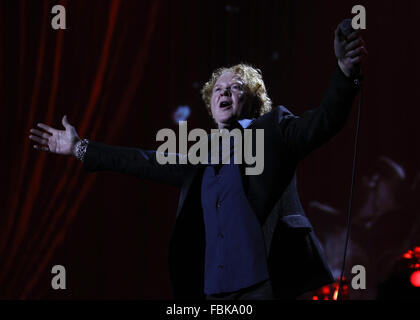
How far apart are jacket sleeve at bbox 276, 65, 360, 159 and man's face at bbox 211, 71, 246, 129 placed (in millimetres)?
459

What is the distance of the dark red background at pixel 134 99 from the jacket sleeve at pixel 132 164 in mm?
1531

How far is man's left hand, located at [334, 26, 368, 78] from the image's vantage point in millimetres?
1184

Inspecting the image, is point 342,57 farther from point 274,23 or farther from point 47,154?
point 274,23

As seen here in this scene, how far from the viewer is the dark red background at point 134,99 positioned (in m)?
3.12

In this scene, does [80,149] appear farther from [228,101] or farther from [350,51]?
[350,51]

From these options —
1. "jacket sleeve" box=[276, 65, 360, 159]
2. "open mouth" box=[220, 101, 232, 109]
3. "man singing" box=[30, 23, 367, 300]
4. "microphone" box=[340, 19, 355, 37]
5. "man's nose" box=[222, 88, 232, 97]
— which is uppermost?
"microphone" box=[340, 19, 355, 37]

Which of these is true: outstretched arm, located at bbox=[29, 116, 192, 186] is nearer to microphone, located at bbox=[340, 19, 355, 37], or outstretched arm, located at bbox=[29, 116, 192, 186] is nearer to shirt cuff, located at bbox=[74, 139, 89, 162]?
shirt cuff, located at bbox=[74, 139, 89, 162]

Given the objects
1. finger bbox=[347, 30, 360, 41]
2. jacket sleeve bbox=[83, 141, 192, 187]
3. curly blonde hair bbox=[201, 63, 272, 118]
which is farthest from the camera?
curly blonde hair bbox=[201, 63, 272, 118]

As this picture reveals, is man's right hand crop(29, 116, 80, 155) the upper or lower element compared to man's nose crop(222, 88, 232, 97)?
lower

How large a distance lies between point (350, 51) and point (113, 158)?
0.90m

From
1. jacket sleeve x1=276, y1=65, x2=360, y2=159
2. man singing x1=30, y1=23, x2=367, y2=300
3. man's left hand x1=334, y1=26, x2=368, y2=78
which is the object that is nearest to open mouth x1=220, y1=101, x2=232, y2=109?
man singing x1=30, y1=23, x2=367, y2=300

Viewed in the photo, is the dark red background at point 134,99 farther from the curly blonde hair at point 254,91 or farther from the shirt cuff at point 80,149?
the curly blonde hair at point 254,91

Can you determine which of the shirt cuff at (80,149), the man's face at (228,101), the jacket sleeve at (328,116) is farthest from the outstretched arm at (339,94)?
the shirt cuff at (80,149)
